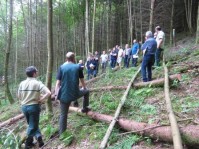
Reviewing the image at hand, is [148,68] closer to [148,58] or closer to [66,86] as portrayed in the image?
[148,58]

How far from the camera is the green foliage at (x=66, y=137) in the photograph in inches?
237

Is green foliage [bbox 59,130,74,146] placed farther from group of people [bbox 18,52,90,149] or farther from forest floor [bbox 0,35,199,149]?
→ group of people [bbox 18,52,90,149]

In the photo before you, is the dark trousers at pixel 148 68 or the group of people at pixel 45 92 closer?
the group of people at pixel 45 92

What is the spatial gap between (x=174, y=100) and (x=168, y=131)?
2.17 metres

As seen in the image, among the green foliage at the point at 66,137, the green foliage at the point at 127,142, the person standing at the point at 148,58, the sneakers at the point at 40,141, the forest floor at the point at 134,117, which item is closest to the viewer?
the green foliage at the point at 127,142

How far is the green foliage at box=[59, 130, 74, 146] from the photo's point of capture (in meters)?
6.02

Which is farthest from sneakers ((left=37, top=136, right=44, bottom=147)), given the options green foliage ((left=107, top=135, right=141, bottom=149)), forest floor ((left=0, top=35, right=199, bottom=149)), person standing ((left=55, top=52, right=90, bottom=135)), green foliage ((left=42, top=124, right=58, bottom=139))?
green foliage ((left=107, top=135, right=141, bottom=149))

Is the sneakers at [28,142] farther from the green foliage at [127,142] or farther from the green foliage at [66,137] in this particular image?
the green foliage at [127,142]

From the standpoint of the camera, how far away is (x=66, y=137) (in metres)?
6.20

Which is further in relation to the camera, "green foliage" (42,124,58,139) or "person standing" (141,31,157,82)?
"person standing" (141,31,157,82)

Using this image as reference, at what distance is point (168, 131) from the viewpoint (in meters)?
4.42

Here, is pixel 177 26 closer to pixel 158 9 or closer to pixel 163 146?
pixel 158 9

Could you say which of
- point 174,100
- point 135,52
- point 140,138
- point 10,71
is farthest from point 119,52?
point 10,71

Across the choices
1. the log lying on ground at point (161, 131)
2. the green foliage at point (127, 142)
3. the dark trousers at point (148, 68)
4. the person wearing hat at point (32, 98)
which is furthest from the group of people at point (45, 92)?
the dark trousers at point (148, 68)
